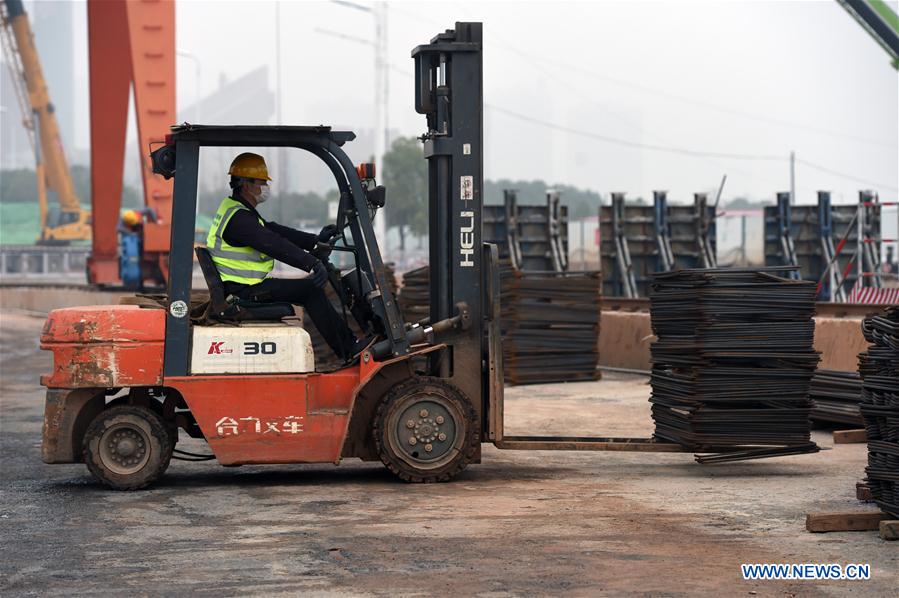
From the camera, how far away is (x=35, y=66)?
274 ft

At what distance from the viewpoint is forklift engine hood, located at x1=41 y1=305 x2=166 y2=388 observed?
346 inches

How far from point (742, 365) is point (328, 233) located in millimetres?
3386

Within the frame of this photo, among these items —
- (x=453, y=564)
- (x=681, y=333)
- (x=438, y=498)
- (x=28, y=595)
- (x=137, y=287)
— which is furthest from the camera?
(x=137, y=287)

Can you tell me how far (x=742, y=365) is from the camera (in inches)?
393

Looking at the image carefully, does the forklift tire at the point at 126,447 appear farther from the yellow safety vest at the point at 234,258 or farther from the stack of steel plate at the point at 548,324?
the stack of steel plate at the point at 548,324

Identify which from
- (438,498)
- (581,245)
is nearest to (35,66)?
(581,245)

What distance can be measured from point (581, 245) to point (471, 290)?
3869cm

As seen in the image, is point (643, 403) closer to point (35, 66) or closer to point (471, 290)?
point (471, 290)

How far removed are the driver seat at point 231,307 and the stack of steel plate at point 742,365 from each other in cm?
315

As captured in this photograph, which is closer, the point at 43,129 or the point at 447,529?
the point at 447,529

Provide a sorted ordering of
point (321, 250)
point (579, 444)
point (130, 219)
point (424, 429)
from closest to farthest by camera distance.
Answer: point (321, 250)
point (424, 429)
point (579, 444)
point (130, 219)

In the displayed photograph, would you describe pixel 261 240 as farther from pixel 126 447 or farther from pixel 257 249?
pixel 126 447

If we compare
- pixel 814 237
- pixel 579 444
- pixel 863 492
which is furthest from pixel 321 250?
pixel 814 237

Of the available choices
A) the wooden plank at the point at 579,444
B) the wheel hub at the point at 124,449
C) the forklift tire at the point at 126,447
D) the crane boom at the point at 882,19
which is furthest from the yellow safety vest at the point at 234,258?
the crane boom at the point at 882,19
